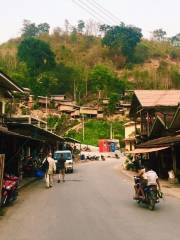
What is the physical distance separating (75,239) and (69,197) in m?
→ 9.21

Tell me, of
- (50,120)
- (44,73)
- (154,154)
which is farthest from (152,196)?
(44,73)

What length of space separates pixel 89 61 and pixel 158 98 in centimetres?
11748

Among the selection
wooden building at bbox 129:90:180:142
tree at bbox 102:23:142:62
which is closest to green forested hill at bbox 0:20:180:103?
tree at bbox 102:23:142:62

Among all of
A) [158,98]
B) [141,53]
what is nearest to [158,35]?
[141,53]

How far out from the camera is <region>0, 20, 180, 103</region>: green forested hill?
108856 millimetres

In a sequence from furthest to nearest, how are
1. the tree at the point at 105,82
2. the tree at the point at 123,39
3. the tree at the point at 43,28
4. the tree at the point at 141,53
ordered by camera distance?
the tree at the point at 43,28
the tree at the point at 141,53
the tree at the point at 123,39
the tree at the point at 105,82

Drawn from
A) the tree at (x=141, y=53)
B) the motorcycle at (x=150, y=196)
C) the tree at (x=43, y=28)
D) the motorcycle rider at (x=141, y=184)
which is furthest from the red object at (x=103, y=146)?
the tree at (x=43, y=28)

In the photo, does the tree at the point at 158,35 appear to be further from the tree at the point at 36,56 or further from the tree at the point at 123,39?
the tree at the point at 36,56

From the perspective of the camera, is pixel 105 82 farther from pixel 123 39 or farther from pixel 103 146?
pixel 123 39

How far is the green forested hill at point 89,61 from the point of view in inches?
4286

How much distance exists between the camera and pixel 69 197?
1820 centimetres

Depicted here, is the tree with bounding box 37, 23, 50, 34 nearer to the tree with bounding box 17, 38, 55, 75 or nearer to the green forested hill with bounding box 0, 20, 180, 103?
→ the green forested hill with bounding box 0, 20, 180, 103

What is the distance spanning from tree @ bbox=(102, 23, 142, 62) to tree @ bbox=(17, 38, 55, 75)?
1514 inches

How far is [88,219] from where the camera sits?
11922 mm
